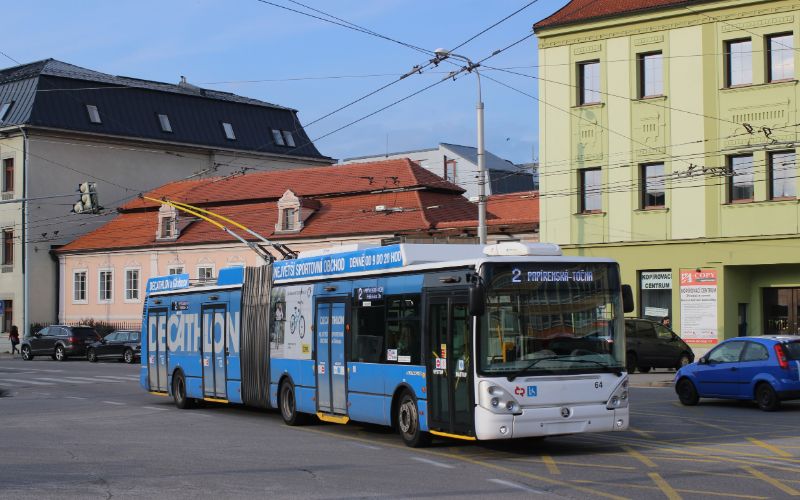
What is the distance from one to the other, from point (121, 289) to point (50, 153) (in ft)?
29.8

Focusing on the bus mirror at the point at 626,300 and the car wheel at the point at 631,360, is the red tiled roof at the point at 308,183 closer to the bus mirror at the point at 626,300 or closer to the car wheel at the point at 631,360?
the car wheel at the point at 631,360

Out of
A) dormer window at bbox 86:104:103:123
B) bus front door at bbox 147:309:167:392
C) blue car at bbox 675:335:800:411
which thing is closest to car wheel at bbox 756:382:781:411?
blue car at bbox 675:335:800:411

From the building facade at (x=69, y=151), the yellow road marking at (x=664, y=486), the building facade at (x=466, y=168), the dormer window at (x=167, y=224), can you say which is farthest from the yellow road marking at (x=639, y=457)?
the building facade at (x=466, y=168)

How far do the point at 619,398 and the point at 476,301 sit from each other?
7.93 ft

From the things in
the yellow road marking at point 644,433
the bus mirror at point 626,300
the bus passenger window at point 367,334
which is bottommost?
Result: the yellow road marking at point 644,433

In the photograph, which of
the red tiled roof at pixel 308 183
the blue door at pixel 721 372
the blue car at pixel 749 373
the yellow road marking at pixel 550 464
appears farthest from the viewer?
the red tiled roof at pixel 308 183

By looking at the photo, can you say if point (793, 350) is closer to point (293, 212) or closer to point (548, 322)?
point (548, 322)

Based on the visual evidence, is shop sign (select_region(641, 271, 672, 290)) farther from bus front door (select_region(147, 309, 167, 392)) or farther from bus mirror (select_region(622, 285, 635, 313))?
bus mirror (select_region(622, 285, 635, 313))

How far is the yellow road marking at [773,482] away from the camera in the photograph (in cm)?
1159

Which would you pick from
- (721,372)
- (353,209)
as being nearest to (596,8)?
(353,209)

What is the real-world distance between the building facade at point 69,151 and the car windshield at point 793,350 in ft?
171

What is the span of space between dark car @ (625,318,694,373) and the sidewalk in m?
0.36

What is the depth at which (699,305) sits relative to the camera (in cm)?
3862

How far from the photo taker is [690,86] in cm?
3853
